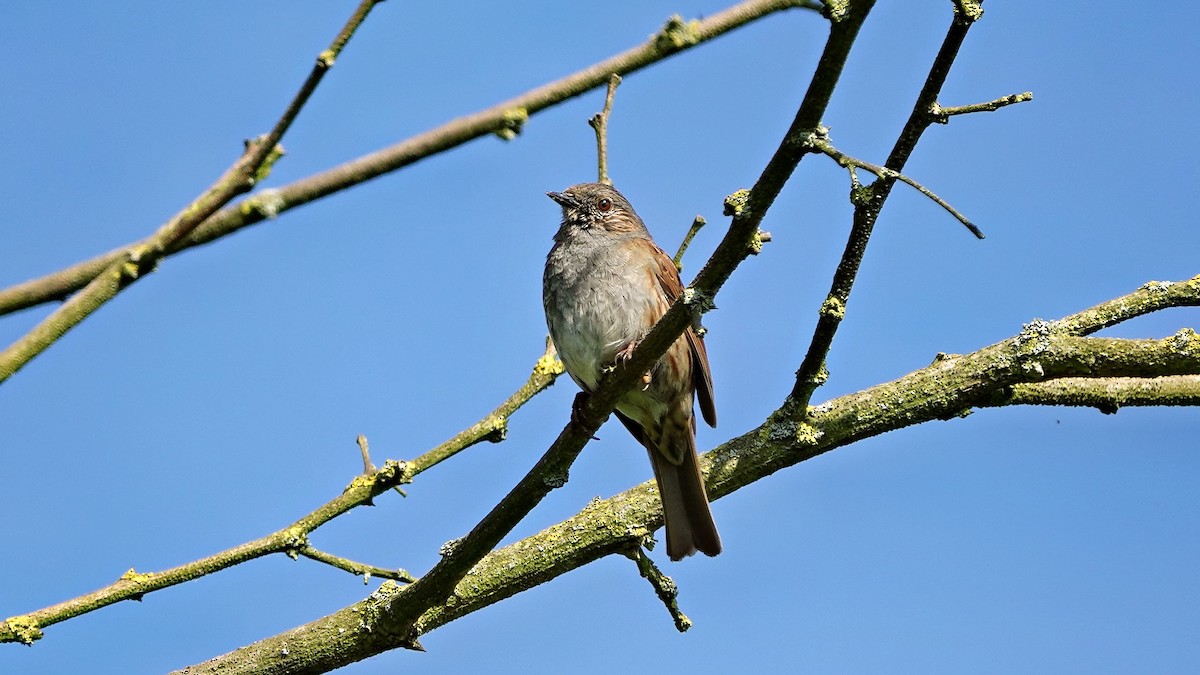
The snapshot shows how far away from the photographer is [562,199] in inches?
272

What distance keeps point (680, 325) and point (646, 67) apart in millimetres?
1811

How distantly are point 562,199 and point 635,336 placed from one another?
125cm

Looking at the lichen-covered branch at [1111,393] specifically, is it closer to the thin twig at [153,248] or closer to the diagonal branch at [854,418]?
the diagonal branch at [854,418]

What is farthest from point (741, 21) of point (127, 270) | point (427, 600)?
point (427, 600)

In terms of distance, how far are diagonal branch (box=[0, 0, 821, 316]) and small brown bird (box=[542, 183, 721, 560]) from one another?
3.83m

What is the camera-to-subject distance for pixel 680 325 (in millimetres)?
3629

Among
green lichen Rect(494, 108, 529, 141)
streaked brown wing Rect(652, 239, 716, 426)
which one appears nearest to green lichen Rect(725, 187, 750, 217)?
green lichen Rect(494, 108, 529, 141)

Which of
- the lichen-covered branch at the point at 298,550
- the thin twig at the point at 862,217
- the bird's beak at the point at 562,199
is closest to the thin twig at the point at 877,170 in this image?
the thin twig at the point at 862,217

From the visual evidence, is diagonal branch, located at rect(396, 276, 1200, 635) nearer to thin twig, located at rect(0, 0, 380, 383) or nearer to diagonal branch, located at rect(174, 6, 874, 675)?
diagonal branch, located at rect(174, 6, 874, 675)

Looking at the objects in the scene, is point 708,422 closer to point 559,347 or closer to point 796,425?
point 559,347

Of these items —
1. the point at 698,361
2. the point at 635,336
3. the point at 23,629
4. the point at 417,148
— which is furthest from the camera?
the point at 698,361

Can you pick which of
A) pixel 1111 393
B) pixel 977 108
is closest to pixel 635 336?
pixel 1111 393

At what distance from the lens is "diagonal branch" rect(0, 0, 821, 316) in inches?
66.2

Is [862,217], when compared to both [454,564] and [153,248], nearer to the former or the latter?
[454,564]
